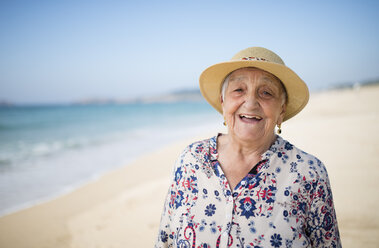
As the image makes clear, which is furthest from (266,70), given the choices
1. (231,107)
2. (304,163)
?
(304,163)

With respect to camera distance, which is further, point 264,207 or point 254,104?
point 254,104

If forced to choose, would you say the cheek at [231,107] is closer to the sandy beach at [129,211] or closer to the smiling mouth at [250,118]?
the smiling mouth at [250,118]

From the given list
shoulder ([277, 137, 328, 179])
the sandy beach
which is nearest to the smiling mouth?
shoulder ([277, 137, 328, 179])

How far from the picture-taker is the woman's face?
1.63 metres

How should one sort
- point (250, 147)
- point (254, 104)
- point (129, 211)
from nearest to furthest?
point (254, 104) → point (250, 147) → point (129, 211)

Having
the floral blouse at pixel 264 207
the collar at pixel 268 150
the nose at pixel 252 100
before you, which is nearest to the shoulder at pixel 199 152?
the collar at pixel 268 150

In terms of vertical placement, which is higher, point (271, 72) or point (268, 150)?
point (271, 72)

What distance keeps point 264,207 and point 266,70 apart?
891 millimetres

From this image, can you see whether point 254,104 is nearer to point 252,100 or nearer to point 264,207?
point 252,100

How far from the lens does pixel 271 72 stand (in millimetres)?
1629

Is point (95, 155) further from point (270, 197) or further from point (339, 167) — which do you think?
point (270, 197)

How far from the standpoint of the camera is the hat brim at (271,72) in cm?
158

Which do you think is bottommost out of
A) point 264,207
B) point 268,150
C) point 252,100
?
point 264,207

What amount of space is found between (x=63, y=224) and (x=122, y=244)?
1493 millimetres
